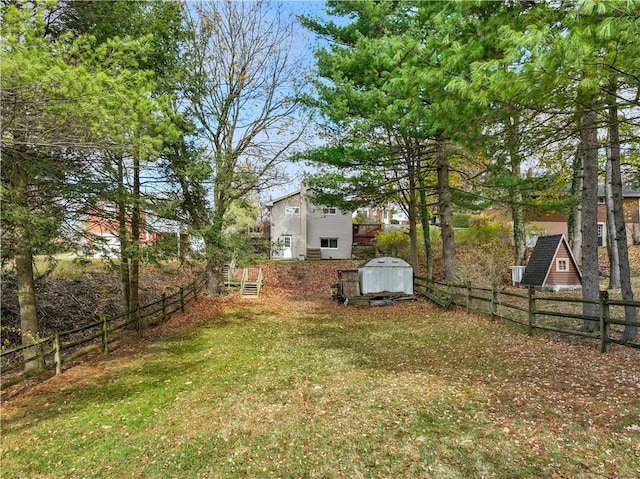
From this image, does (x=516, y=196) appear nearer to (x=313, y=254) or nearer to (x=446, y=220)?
(x=446, y=220)

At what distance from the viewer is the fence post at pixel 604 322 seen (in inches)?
254

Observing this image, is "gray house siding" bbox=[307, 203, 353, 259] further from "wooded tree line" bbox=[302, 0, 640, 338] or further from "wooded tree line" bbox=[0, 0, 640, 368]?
"wooded tree line" bbox=[302, 0, 640, 338]

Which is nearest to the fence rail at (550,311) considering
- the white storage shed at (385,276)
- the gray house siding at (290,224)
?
the white storage shed at (385,276)

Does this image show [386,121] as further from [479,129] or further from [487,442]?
[487,442]

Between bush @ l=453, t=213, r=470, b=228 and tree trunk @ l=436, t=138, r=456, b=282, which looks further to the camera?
bush @ l=453, t=213, r=470, b=228

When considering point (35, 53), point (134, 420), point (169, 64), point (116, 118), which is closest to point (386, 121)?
point (169, 64)

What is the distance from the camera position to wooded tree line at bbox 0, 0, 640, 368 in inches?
163

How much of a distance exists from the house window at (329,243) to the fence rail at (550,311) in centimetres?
1370

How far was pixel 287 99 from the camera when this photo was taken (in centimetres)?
1571

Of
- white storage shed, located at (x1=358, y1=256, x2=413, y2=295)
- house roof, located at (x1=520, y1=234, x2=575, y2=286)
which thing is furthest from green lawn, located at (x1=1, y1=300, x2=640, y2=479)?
house roof, located at (x1=520, y1=234, x2=575, y2=286)

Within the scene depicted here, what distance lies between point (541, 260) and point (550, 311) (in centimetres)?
837

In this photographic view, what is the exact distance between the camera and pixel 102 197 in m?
7.47

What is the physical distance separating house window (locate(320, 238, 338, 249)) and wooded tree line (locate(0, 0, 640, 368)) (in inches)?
531

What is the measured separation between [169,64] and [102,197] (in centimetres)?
511
